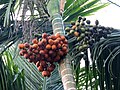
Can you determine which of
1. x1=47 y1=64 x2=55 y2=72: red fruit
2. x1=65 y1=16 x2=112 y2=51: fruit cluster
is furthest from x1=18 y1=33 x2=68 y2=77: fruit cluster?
x1=65 y1=16 x2=112 y2=51: fruit cluster

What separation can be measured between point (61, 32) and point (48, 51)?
0.55ft

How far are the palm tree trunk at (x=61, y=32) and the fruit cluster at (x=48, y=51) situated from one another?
0.04 m

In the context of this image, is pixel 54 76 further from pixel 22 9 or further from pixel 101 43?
pixel 22 9

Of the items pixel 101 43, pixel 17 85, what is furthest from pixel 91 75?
pixel 17 85

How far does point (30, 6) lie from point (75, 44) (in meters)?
0.40

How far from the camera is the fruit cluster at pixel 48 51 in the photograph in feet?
5.06

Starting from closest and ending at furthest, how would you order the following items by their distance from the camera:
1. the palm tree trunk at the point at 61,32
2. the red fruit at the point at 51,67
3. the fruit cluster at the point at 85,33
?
the palm tree trunk at the point at 61,32, the red fruit at the point at 51,67, the fruit cluster at the point at 85,33

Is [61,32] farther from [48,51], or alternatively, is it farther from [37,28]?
[37,28]

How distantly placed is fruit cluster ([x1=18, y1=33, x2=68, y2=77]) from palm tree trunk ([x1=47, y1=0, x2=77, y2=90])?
0.14ft

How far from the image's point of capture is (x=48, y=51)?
1540mm

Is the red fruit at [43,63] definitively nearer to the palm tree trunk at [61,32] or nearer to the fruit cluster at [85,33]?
the palm tree trunk at [61,32]

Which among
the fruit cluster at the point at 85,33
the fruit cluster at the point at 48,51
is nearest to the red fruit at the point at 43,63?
the fruit cluster at the point at 48,51

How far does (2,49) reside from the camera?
6.81ft

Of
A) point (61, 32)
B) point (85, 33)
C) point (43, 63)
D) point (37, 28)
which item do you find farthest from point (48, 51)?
point (37, 28)
